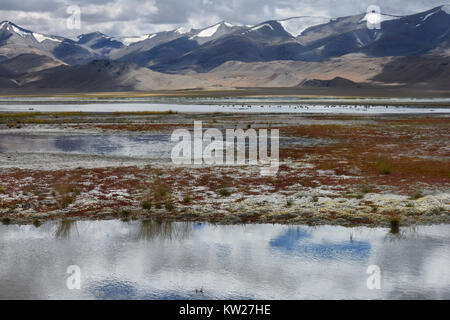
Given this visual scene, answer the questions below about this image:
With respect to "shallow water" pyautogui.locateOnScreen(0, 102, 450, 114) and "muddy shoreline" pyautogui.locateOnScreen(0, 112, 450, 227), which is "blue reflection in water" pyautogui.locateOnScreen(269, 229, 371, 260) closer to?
"muddy shoreline" pyautogui.locateOnScreen(0, 112, 450, 227)

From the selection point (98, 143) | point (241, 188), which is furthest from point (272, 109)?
point (241, 188)

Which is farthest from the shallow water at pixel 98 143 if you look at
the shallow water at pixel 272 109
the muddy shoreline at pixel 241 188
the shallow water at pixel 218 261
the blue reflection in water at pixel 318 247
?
the shallow water at pixel 272 109

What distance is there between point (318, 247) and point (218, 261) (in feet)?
8.61

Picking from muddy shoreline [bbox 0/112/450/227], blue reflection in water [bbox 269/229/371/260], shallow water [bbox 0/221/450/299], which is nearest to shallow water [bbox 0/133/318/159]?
muddy shoreline [bbox 0/112/450/227]

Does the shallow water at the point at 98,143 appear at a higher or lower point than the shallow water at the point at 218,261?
higher

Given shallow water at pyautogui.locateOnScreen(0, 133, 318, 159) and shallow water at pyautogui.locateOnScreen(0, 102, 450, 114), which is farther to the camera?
shallow water at pyautogui.locateOnScreen(0, 102, 450, 114)

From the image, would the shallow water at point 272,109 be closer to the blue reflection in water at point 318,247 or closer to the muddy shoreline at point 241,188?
the muddy shoreline at point 241,188

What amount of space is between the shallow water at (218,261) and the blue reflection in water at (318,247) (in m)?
0.02

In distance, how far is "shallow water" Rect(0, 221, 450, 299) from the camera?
1005 cm

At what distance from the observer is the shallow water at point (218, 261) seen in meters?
10.0

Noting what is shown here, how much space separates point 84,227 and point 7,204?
390 centimetres

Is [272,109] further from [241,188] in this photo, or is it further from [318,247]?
[318,247]

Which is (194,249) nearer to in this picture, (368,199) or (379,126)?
(368,199)

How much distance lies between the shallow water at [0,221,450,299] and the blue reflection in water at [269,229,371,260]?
2 centimetres
